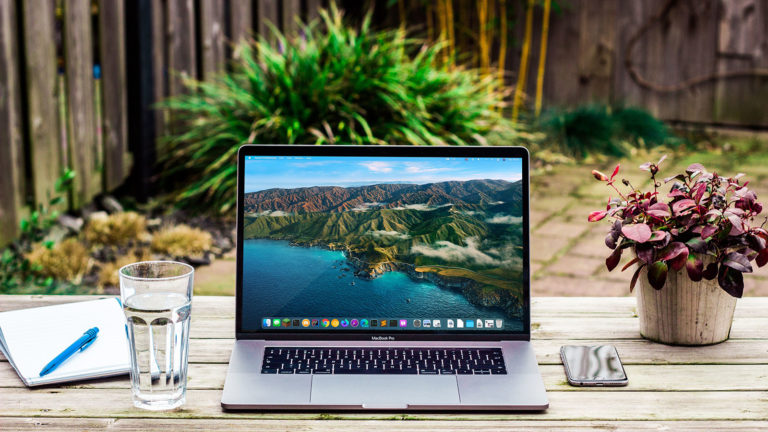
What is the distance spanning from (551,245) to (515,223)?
236cm

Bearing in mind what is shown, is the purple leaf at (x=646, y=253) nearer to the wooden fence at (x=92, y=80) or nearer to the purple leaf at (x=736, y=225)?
the purple leaf at (x=736, y=225)

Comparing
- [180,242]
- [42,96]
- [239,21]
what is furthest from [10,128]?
[239,21]

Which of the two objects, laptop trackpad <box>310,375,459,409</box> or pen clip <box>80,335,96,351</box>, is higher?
pen clip <box>80,335,96,351</box>

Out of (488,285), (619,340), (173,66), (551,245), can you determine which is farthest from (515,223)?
(173,66)

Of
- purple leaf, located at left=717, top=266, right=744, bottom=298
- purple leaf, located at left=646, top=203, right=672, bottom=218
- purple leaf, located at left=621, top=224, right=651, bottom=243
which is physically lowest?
purple leaf, located at left=717, top=266, right=744, bottom=298

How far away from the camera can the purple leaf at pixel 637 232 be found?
1.22 m

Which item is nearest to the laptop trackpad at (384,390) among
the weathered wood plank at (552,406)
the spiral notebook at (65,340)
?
the weathered wood plank at (552,406)

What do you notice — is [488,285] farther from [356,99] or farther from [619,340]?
[356,99]

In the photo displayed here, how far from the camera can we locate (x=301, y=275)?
1259 millimetres

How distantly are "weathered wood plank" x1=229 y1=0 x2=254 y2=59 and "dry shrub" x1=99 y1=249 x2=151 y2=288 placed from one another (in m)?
1.67

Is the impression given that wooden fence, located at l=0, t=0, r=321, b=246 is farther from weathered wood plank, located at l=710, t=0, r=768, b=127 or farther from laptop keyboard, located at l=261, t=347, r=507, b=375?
weathered wood plank, located at l=710, t=0, r=768, b=127

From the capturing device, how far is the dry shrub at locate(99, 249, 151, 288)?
2.79 m

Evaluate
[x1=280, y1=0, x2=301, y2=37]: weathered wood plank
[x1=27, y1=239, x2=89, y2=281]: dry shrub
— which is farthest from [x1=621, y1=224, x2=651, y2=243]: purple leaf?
[x1=280, y1=0, x2=301, y2=37]: weathered wood plank

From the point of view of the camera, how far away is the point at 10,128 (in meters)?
2.82
